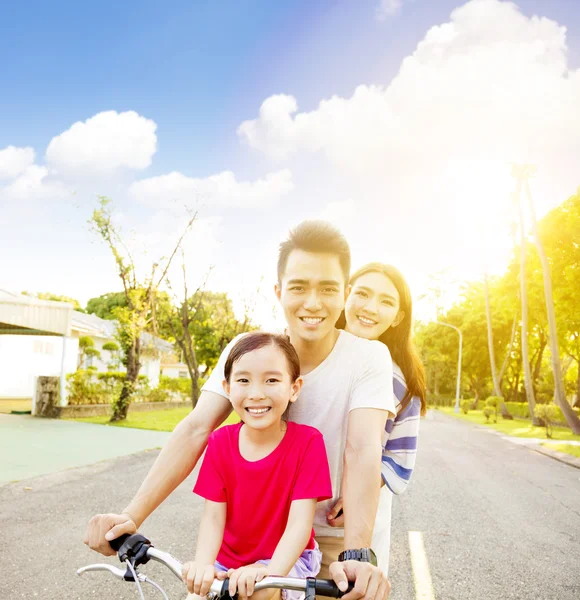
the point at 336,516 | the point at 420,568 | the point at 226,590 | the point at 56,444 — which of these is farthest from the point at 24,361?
the point at 226,590

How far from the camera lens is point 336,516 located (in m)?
2.28

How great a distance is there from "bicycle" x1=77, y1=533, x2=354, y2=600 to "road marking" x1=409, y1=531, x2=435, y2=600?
3552 mm

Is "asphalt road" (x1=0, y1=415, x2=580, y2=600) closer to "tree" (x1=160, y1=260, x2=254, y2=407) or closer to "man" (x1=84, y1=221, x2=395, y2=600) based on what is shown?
"man" (x1=84, y1=221, x2=395, y2=600)

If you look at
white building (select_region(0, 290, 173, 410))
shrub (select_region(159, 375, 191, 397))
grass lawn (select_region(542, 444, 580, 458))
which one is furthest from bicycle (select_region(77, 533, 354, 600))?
shrub (select_region(159, 375, 191, 397))

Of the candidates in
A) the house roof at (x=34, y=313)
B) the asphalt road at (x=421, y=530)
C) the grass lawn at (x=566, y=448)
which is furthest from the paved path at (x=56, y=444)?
the grass lawn at (x=566, y=448)

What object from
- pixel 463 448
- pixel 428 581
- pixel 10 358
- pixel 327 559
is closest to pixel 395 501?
pixel 428 581

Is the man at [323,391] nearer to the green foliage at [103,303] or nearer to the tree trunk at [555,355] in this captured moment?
the tree trunk at [555,355]

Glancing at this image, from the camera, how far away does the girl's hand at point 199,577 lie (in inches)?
67.6

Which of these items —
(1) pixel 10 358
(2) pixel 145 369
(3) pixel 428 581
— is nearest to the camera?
(3) pixel 428 581

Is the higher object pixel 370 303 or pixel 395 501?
pixel 370 303

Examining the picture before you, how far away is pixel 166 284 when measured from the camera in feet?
68.9

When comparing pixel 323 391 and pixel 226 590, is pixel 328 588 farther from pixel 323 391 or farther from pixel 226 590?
pixel 323 391

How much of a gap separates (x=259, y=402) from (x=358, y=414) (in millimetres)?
367

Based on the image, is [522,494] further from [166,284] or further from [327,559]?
[166,284]
